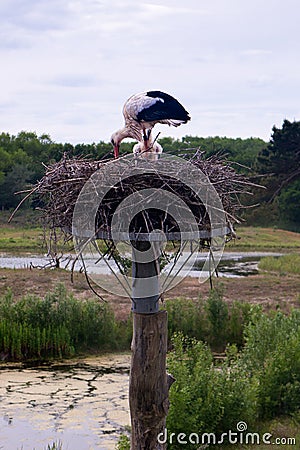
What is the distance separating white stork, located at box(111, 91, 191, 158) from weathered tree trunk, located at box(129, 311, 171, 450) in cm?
108

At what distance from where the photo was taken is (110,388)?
29.6 ft

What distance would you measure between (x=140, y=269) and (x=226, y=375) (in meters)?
2.59

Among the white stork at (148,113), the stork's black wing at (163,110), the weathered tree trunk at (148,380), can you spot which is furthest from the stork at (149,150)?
the weathered tree trunk at (148,380)

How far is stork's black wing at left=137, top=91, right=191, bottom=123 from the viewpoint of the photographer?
431 centimetres

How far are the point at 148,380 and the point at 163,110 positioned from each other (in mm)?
1569

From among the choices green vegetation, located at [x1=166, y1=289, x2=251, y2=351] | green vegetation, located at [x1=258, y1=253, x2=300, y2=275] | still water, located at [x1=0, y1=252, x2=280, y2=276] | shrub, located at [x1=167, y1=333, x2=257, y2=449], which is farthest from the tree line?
shrub, located at [x1=167, y1=333, x2=257, y2=449]

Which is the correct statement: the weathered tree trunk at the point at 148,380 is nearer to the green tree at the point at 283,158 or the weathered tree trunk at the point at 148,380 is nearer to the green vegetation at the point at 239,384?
the green vegetation at the point at 239,384

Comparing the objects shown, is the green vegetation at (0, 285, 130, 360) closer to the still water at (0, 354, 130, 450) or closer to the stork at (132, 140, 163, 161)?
the still water at (0, 354, 130, 450)

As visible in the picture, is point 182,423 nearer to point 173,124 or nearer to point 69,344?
point 173,124

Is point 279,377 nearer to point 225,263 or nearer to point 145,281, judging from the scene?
point 145,281

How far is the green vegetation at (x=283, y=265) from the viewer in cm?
1855

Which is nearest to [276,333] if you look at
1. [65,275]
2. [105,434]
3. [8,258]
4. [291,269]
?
[105,434]

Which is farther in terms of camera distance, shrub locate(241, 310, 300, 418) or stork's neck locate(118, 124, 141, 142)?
shrub locate(241, 310, 300, 418)

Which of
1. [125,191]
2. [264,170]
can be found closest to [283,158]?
[264,170]
